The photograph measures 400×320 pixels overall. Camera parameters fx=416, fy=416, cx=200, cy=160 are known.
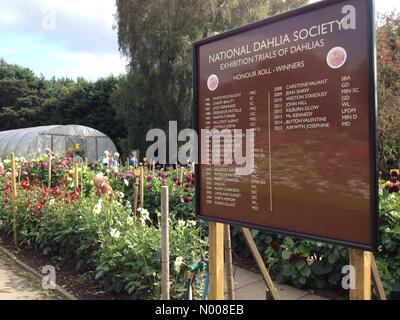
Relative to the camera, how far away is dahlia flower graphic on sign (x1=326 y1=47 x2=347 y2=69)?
2.06m

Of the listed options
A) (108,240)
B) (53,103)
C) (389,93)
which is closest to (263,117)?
(108,240)

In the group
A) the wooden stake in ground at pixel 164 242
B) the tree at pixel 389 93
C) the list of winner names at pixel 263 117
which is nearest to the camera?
the list of winner names at pixel 263 117

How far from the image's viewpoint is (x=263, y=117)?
2480 mm

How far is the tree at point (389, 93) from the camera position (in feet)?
44.7

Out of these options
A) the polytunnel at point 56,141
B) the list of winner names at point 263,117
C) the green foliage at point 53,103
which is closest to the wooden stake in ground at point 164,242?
the list of winner names at point 263,117

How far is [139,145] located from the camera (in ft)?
79.9

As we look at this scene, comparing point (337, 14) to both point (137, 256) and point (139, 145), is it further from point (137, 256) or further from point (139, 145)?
point (139, 145)

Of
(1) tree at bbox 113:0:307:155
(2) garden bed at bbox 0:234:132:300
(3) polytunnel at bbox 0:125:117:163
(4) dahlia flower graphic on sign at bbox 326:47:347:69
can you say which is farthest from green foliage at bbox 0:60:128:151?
(4) dahlia flower graphic on sign at bbox 326:47:347:69

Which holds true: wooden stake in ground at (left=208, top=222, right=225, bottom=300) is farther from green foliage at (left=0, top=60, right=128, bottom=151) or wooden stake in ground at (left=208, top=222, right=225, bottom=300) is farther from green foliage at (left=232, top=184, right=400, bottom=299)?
green foliage at (left=0, top=60, right=128, bottom=151)

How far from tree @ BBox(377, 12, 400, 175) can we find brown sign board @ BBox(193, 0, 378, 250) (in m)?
11.9

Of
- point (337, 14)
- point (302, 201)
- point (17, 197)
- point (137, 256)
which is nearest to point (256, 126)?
point (302, 201)

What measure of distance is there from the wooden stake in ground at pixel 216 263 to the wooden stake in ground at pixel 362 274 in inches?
38.9

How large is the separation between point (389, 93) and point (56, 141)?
17700 millimetres

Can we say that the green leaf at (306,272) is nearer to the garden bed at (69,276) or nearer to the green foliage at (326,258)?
the green foliage at (326,258)
